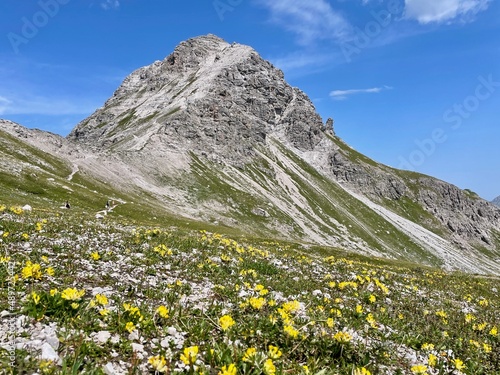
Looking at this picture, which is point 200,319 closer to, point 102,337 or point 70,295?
point 102,337

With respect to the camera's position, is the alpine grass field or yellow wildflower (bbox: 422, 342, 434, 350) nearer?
the alpine grass field

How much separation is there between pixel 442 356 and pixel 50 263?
1154cm

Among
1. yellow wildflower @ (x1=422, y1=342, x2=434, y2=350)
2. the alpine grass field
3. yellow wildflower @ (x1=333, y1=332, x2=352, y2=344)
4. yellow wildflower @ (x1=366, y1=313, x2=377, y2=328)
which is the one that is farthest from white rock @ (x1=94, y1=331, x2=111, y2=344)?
yellow wildflower @ (x1=422, y1=342, x2=434, y2=350)

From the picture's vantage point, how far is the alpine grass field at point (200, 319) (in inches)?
220

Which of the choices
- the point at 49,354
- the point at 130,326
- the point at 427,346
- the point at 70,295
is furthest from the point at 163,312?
the point at 427,346

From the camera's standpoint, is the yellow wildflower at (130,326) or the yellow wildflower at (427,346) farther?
the yellow wildflower at (427,346)

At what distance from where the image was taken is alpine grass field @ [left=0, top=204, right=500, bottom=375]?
559cm

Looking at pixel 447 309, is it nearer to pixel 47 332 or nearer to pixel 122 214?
pixel 47 332

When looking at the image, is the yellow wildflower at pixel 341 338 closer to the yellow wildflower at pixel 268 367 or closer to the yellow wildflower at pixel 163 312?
the yellow wildflower at pixel 268 367

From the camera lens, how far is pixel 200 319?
7.61m

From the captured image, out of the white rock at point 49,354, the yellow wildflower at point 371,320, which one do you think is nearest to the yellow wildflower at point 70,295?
the white rock at point 49,354

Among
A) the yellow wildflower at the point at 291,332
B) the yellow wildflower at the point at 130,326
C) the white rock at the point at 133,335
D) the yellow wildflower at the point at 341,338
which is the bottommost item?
the white rock at the point at 133,335

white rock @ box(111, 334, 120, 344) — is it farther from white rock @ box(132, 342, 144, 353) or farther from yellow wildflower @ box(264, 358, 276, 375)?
yellow wildflower @ box(264, 358, 276, 375)

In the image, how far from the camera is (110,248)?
48.6 ft
